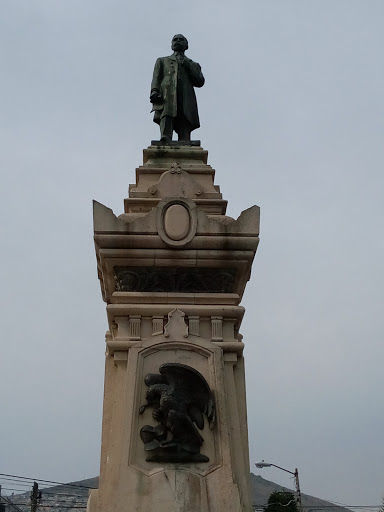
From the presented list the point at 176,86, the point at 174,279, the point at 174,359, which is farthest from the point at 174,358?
the point at 176,86

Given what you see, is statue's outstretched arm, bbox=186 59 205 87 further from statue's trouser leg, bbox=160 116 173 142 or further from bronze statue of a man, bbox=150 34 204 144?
statue's trouser leg, bbox=160 116 173 142

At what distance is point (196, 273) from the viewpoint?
855 cm

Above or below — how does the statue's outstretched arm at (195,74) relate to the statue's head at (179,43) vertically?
below

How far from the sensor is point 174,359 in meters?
8.04

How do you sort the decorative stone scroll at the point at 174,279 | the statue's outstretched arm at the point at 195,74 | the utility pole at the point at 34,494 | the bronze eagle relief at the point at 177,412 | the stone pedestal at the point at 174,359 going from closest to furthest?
the stone pedestal at the point at 174,359 → the bronze eagle relief at the point at 177,412 → the decorative stone scroll at the point at 174,279 → the statue's outstretched arm at the point at 195,74 → the utility pole at the point at 34,494

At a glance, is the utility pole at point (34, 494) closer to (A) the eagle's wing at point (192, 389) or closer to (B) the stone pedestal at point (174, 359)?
(B) the stone pedestal at point (174, 359)

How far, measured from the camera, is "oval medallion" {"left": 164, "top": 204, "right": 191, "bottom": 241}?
8523mm

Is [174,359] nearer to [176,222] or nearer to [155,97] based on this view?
[176,222]

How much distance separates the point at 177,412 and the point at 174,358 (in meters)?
0.75

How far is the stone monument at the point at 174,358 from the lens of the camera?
7379 mm

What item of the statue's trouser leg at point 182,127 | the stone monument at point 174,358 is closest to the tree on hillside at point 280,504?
the statue's trouser leg at point 182,127

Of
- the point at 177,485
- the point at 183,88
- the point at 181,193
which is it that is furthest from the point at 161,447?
the point at 183,88

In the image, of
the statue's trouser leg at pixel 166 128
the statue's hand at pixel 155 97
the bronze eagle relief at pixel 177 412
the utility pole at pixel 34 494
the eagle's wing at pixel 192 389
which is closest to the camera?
the bronze eagle relief at pixel 177 412

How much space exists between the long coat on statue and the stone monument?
6.90 feet
